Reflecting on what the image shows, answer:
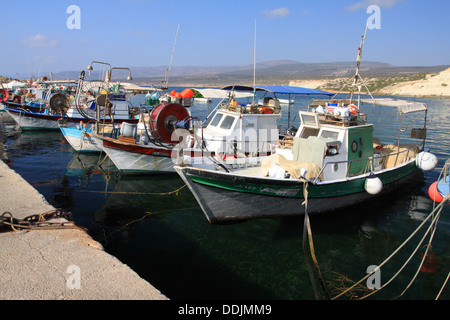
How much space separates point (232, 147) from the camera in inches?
499

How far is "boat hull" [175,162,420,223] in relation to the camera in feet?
28.6

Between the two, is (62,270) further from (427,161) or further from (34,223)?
(427,161)

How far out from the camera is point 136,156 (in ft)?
47.6

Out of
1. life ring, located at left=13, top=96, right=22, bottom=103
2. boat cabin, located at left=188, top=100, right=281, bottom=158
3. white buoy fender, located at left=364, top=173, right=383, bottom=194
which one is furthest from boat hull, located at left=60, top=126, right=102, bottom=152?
white buoy fender, located at left=364, top=173, right=383, bottom=194

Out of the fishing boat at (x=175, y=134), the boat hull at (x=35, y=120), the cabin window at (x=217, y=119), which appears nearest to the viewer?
the fishing boat at (x=175, y=134)

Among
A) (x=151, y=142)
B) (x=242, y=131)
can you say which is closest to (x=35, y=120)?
(x=151, y=142)

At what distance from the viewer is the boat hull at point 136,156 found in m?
14.2

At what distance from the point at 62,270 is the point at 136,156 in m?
9.51

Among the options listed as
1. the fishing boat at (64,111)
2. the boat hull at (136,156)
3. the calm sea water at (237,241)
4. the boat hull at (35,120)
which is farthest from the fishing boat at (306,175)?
the boat hull at (35,120)

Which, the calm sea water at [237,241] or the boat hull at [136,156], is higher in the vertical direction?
the boat hull at [136,156]

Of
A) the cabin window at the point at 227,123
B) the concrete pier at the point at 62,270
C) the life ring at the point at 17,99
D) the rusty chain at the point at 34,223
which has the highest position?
the life ring at the point at 17,99

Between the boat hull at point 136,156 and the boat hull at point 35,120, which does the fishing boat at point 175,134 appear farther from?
the boat hull at point 35,120

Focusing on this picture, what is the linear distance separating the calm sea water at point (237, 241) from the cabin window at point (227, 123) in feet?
10.2
